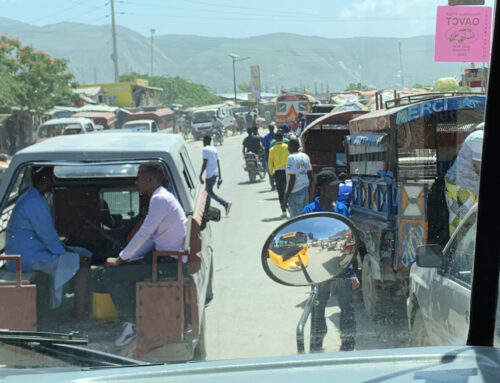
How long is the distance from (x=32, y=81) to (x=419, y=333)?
3165 centimetres

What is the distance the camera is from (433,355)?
202 centimetres

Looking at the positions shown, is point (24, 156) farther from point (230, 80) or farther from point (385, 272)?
point (385, 272)

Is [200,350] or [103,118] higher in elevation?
[200,350]

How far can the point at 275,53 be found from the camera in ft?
9.76

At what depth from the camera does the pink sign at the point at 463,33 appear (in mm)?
2047

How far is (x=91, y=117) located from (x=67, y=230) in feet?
85.4

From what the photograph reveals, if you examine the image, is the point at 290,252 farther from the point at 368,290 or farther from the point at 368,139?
the point at 368,139

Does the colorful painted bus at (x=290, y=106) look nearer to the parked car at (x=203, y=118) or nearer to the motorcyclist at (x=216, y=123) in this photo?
the parked car at (x=203, y=118)

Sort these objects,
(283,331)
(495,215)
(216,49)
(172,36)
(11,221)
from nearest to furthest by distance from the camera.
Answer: (495,215), (172,36), (216,49), (283,331), (11,221)

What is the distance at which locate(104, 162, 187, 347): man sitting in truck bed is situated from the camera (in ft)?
12.8

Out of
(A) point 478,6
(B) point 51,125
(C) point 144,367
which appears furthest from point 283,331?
(B) point 51,125

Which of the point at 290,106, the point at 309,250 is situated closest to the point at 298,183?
the point at 309,250

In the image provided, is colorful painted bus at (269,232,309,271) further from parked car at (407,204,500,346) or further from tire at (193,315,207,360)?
tire at (193,315,207,360)

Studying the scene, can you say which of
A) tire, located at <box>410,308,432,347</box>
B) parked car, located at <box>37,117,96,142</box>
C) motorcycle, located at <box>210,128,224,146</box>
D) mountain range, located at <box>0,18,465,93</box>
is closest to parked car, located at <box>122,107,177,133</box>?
motorcycle, located at <box>210,128,224,146</box>
